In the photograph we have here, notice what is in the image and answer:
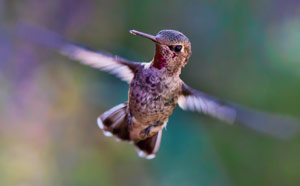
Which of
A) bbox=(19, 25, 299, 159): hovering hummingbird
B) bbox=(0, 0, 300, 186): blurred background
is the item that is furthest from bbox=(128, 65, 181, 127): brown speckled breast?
bbox=(0, 0, 300, 186): blurred background

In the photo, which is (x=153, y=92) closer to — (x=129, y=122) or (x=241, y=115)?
(x=129, y=122)

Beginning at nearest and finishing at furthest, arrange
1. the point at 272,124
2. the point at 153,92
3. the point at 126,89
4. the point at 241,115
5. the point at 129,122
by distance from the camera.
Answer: the point at 272,124 → the point at 241,115 → the point at 153,92 → the point at 129,122 → the point at 126,89

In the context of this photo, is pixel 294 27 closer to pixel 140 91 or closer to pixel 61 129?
pixel 61 129

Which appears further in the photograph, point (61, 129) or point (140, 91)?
point (61, 129)

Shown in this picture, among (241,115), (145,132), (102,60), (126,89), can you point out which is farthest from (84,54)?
(126,89)

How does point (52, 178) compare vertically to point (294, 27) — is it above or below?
below

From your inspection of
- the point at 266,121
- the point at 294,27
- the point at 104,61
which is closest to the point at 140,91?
the point at 104,61
